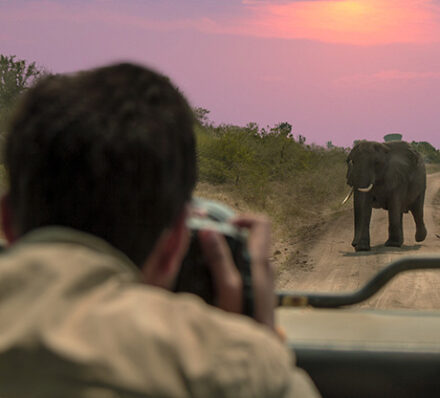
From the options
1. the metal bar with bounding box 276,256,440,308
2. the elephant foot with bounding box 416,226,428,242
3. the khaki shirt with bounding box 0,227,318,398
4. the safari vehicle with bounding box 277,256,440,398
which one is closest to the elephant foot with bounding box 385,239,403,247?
the elephant foot with bounding box 416,226,428,242

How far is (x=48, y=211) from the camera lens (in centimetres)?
95

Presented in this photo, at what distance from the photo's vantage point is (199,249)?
4.88 ft

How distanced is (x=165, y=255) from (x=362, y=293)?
4.36 ft

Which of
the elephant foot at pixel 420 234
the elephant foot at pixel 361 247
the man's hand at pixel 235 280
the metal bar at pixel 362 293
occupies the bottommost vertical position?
the elephant foot at pixel 420 234

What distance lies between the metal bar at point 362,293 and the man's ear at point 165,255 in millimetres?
1096

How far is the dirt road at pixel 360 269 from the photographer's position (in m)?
9.16

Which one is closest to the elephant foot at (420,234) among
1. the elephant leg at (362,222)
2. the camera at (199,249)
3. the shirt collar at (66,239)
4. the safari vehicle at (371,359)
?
the elephant leg at (362,222)

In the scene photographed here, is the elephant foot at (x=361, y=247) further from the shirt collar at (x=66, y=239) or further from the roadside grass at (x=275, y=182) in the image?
the shirt collar at (x=66, y=239)

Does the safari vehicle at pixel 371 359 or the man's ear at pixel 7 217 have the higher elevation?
the man's ear at pixel 7 217

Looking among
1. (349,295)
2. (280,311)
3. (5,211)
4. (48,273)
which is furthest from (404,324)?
(48,273)

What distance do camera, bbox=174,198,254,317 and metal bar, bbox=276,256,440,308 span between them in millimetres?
608

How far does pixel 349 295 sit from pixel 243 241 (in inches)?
40.7

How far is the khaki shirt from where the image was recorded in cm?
73

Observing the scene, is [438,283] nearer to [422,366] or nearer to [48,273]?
[422,366]
